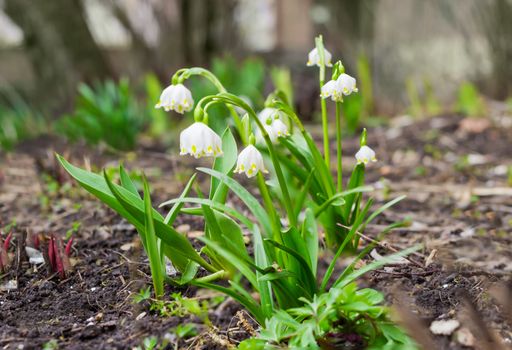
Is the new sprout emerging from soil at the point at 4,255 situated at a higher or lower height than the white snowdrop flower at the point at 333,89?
lower

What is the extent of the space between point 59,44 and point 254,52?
253 centimetres

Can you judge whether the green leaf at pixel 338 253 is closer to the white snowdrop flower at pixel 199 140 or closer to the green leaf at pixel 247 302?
the green leaf at pixel 247 302

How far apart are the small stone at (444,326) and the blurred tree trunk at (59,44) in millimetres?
4917

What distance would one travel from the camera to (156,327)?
1460 millimetres

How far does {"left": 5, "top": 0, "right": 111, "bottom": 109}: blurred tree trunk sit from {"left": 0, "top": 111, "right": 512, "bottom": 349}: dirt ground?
1.91 meters

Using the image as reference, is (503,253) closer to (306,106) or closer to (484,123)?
(484,123)

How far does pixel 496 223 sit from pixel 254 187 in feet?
3.79

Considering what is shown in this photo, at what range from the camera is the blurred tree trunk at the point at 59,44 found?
5.47m

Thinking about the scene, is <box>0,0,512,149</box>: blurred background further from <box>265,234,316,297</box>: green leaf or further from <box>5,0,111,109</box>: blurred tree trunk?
<box>265,234,316,297</box>: green leaf

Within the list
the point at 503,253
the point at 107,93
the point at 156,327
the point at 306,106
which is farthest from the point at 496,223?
the point at 306,106

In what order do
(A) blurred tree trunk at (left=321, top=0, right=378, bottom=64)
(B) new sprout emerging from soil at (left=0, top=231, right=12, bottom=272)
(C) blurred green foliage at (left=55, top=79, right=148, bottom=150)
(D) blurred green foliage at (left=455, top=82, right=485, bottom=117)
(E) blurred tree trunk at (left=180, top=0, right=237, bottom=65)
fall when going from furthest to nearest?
(A) blurred tree trunk at (left=321, top=0, right=378, bottom=64) < (E) blurred tree trunk at (left=180, top=0, right=237, bottom=65) < (D) blurred green foliage at (left=455, top=82, right=485, bottom=117) < (C) blurred green foliage at (left=55, top=79, right=148, bottom=150) < (B) new sprout emerging from soil at (left=0, top=231, right=12, bottom=272)

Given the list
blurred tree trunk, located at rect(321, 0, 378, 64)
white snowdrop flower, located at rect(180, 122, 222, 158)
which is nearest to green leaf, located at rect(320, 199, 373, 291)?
white snowdrop flower, located at rect(180, 122, 222, 158)

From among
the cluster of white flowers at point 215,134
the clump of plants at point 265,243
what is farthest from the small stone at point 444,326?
the cluster of white flowers at point 215,134

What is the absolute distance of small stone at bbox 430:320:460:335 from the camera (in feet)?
4.42
